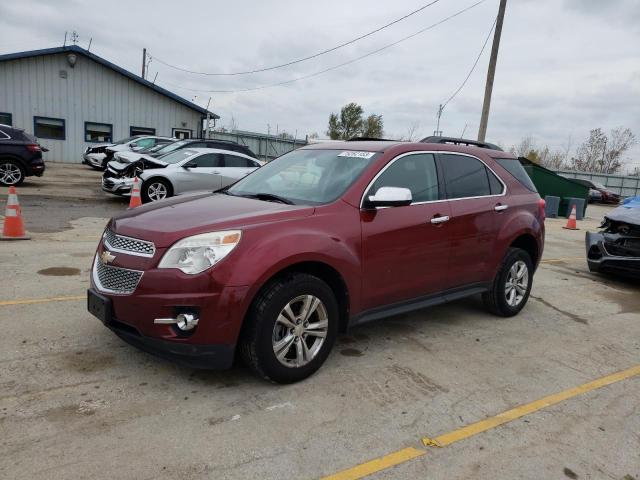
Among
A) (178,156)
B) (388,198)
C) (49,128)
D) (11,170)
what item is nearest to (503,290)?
(388,198)

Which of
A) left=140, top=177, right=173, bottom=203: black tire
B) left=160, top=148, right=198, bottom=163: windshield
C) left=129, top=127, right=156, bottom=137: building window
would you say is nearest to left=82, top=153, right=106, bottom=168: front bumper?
left=129, top=127, right=156, bottom=137: building window

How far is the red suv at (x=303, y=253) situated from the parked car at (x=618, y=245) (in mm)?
2990

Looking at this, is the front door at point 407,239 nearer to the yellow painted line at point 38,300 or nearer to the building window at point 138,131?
the yellow painted line at point 38,300

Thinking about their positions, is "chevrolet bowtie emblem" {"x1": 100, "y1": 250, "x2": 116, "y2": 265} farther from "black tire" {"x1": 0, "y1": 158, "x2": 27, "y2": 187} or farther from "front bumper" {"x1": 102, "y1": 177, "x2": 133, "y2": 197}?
"black tire" {"x1": 0, "y1": 158, "x2": 27, "y2": 187}

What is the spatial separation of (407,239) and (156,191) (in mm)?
9002

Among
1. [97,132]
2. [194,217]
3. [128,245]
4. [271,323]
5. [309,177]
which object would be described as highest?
[97,132]

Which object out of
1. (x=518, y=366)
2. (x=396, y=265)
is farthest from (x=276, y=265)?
A: (x=518, y=366)

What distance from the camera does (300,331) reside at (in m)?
3.49

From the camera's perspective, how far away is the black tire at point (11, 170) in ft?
44.3

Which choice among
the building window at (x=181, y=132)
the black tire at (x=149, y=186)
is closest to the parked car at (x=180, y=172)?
the black tire at (x=149, y=186)

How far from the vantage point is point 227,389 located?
3.43 metres

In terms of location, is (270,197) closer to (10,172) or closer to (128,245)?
(128,245)

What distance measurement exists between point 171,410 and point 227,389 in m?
0.43

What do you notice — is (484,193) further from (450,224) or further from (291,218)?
(291,218)
